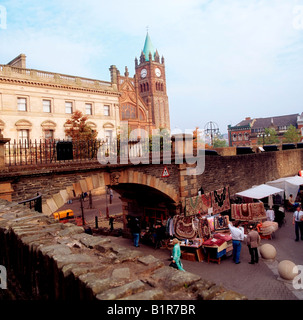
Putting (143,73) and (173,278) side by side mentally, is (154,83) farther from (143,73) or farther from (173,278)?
(173,278)

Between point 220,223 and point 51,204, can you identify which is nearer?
point 51,204

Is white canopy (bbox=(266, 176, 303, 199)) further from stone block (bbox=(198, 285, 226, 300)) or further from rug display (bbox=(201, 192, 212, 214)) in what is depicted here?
stone block (bbox=(198, 285, 226, 300))

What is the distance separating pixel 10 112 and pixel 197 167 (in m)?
22.4

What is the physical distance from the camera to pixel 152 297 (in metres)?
A: 2.48

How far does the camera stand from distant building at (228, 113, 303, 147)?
247 feet

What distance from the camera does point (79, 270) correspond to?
285 cm

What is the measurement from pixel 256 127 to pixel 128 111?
46.8m

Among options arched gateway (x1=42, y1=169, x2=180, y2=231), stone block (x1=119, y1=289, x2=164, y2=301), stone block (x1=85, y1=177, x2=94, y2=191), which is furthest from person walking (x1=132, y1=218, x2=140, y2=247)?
stone block (x1=119, y1=289, x2=164, y2=301)

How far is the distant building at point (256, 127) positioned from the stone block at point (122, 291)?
76.7m

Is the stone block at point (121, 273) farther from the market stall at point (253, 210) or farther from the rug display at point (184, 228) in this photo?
the market stall at point (253, 210)

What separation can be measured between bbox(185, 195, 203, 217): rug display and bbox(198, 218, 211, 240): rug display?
1.04 meters

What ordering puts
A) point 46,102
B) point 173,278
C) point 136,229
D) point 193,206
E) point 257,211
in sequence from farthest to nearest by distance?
1. point 46,102
2. point 257,211
3. point 136,229
4. point 193,206
5. point 173,278

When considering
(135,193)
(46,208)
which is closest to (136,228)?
(135,193)
